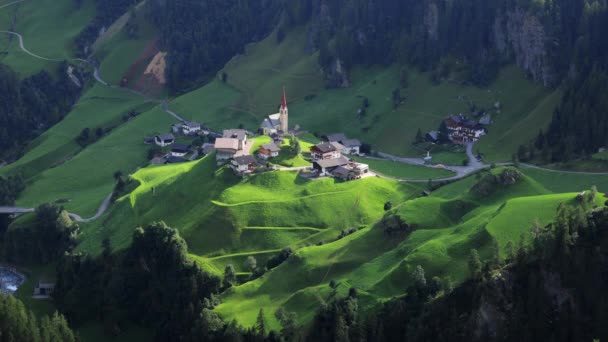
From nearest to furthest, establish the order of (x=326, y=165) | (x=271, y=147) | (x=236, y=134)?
(x=326, y=165) < (x=271, y=147) < (x=236, y=134)

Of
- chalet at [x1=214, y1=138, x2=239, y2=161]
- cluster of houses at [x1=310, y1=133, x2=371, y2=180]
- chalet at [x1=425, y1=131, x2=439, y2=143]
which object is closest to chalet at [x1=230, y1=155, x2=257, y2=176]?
chalet at [x1=214, y1=138, x2=239, y2=161]

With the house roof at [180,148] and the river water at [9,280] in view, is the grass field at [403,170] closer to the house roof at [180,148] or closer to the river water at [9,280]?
the house roof at [180,148]

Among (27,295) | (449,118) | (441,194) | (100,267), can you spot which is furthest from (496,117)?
(27,295)

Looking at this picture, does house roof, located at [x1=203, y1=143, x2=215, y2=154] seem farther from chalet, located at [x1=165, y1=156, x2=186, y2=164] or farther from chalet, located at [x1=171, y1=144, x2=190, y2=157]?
chalet, located at [x1=165, y1=156, x2=186, y2=164]

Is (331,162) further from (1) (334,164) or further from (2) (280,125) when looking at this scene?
(2) (280,125)

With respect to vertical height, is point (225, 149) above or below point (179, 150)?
above

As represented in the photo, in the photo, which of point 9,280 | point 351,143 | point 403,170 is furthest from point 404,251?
point 9,280
